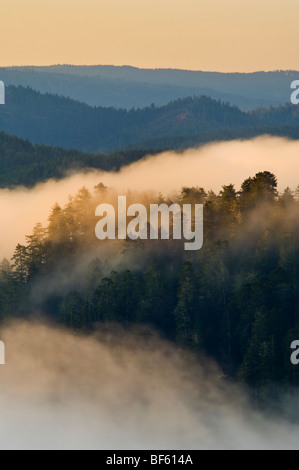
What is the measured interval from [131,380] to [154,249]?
19847mm

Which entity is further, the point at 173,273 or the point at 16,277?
the point at 16,277

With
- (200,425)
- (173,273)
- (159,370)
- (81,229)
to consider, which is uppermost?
(81,229)

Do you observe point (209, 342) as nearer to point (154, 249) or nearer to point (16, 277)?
point (154, 249)

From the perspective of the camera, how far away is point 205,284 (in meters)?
119

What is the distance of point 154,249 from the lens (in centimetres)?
13138

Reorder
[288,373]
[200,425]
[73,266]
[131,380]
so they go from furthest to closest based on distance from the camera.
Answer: [73,266] → [131,380] → [200,425] → [288,373]

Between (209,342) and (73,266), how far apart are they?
3120 cm

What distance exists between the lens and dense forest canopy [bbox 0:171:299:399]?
362 ft

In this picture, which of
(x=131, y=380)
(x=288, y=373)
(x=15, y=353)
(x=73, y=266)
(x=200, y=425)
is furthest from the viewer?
(x=73, y=266)

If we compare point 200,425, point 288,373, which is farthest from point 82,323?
point 288,373

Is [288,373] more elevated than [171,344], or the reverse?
[171,344]

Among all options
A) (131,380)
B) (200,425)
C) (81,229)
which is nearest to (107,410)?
(131,380)

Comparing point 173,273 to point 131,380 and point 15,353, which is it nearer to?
point 131,380

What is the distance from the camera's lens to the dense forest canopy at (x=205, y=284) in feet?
362
